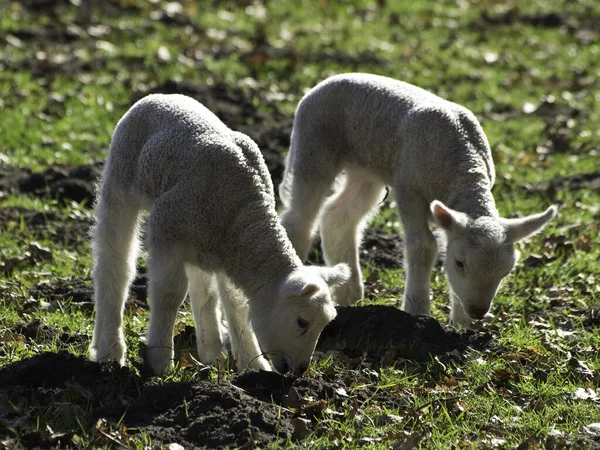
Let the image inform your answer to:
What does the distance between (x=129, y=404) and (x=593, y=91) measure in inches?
423

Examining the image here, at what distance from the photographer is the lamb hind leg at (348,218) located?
28.5ft

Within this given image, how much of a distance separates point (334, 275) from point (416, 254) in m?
1.48

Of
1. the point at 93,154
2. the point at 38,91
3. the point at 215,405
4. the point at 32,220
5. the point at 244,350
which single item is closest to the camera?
the point at 215,405

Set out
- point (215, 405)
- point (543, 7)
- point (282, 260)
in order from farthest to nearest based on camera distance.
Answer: point (543, 7) < point (282, 260) < point (215, 405)

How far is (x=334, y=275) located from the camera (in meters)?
6.47

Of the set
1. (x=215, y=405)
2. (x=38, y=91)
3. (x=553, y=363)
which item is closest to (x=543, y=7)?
(x=38, y=91)

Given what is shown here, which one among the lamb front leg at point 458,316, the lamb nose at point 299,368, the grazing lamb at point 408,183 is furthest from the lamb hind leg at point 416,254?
the lamb nose at point 299,368

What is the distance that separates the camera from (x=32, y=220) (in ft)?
30.8

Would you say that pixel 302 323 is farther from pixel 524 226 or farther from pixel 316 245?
pixel 316 245

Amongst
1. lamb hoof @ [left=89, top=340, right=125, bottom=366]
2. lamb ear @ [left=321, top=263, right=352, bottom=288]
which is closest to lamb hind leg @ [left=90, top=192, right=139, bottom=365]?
lamb hoof @ [left=89, top=340, right=125, bottom=366]

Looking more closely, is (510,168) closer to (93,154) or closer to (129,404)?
(93,154)

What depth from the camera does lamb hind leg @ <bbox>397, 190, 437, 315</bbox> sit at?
7781mm

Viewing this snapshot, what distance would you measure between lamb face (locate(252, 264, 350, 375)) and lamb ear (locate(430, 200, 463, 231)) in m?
1.23

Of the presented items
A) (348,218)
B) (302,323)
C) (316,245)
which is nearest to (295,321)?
(302,323)
